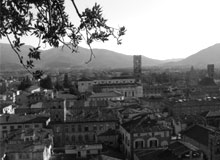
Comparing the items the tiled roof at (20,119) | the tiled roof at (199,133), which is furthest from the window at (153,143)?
the tiled roof at (20,119)

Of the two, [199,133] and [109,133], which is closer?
[199,133]

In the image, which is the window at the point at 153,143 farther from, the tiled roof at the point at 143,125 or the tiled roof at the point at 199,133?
the tiled roof at the point at 199,133

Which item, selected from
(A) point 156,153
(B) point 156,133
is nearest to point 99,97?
(B) point 156,133

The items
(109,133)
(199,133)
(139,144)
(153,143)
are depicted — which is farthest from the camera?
(109,133)

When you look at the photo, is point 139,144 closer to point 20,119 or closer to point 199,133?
point 199,133

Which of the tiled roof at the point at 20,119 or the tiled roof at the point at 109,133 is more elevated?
the tiled roof at the point at 20,119

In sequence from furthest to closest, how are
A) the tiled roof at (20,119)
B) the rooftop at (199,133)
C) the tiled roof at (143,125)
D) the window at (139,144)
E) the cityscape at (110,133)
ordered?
the tiled roof at (20,119), the tiled roof at (143,125), the window at (139,144), the rooftop at (199,133), the cityscape at (110,133)

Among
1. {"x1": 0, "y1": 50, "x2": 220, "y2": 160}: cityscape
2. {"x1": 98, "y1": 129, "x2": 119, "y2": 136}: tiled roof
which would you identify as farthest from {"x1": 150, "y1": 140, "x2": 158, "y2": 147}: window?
{"x1": 98, "y1": 129, "x2": 119, "y2": 136}: tiled roof

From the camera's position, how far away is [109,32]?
4.44 metres

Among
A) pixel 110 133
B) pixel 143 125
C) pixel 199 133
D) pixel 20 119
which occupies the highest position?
pixel 143 125

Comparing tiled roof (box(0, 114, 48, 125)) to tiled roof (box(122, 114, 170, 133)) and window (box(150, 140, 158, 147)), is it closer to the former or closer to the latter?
tiled roof (box(122, 114, 170, 133))

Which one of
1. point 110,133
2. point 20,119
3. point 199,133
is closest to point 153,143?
point 199,133

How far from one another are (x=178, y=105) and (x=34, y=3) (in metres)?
38.6

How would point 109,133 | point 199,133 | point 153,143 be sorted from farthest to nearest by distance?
point 109,133
point 199,133
point 153,143
